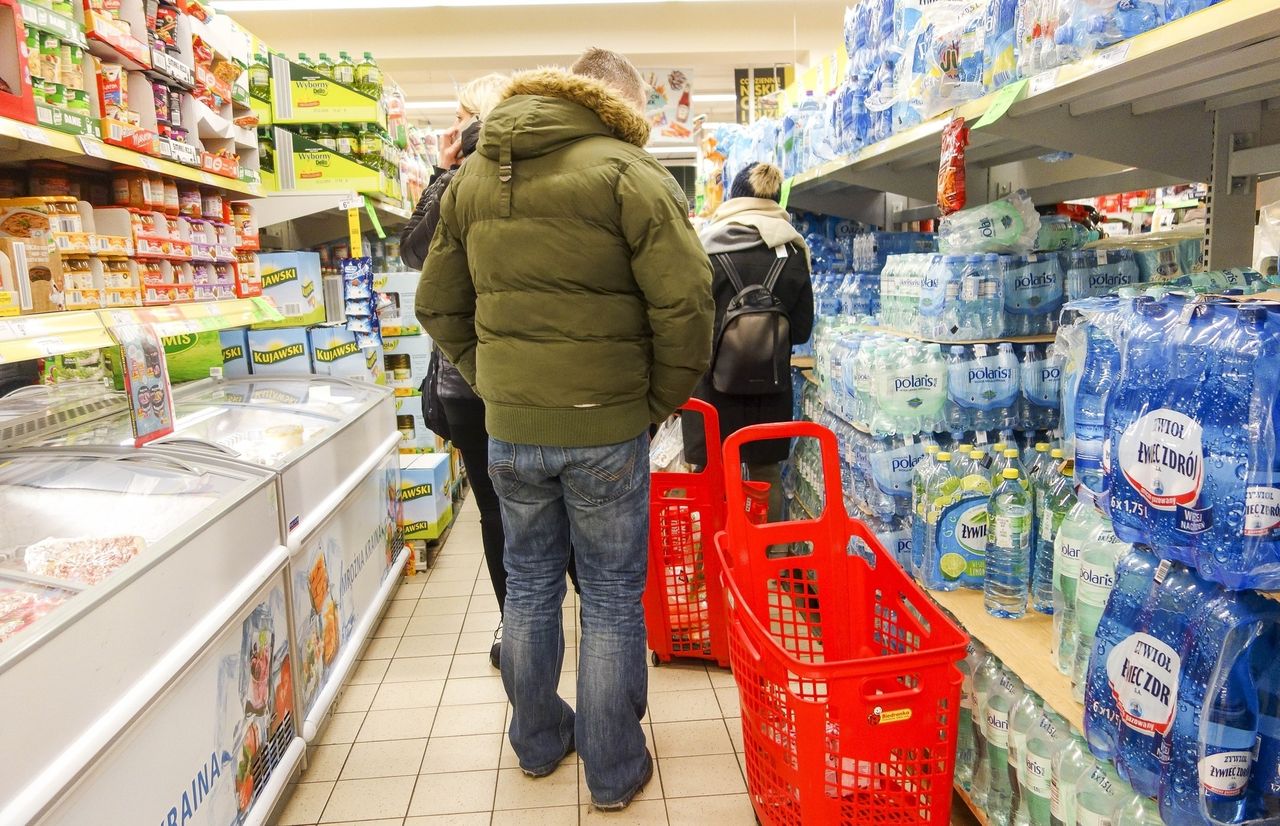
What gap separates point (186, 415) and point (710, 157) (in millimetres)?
3981

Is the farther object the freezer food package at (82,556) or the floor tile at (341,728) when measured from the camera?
the floor tile at (341,728)

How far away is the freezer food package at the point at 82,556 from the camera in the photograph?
68.1 inches

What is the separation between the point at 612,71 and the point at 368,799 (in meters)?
2.17

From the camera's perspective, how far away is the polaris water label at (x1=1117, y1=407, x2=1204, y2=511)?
1169 millimetres

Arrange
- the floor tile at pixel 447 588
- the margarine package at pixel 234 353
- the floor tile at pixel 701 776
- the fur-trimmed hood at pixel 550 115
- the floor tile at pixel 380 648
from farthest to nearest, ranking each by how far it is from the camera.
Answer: the floor tile at pixel 447 588, the margarine package at pixel 234 353, the floor tile at pixel 380 648, the floor tile at pixel 701 776, the fur-trimmed hood at pixel 550 115

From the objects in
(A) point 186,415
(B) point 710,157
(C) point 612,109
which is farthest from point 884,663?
(B) point 710,157

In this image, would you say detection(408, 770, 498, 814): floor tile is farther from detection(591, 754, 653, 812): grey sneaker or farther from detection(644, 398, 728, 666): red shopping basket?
detection(644, 398, 728, 666): red shopping basket

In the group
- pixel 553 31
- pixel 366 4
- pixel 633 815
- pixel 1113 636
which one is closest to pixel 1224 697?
pixel 1113 636

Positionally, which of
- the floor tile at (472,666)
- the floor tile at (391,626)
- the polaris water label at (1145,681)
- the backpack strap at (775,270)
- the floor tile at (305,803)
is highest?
the backpack strap at (775,270)

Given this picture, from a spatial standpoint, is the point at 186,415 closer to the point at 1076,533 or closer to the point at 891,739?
the point at 891,739

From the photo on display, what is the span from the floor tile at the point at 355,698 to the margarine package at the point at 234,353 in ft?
4.70

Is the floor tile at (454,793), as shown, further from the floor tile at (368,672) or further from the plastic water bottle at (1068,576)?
the plastic water bottle at (1068,576)

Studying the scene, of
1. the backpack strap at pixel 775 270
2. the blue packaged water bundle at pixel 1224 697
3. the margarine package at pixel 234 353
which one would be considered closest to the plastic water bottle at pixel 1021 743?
the blue packaged water bundle at pixel 1224 697

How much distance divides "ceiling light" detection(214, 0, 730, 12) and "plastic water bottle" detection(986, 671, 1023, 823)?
7.39 meters
